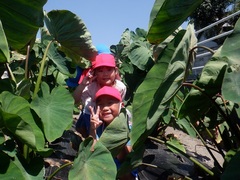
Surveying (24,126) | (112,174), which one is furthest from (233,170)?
(24,126)

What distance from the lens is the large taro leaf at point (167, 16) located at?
1.19 metres

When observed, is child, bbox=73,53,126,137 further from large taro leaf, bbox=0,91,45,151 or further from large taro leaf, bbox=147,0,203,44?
large taro leaf, bbox=147,0,203,44

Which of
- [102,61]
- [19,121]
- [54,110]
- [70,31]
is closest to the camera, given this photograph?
[19,121]

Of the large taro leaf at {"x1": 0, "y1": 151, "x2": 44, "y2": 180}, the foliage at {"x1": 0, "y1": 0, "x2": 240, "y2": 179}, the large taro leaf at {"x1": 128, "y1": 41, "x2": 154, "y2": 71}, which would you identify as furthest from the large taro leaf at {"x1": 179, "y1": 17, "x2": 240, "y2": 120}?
the large taro leaf at {"x1": 128, "y1": 41, "x2": 154, "y2": 71}

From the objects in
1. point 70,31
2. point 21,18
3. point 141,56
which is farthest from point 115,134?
point 141,56

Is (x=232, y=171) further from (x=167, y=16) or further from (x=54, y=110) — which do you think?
(x=54, y=110)

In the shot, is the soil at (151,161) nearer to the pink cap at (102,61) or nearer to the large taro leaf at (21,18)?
the pink cap at (102,61)

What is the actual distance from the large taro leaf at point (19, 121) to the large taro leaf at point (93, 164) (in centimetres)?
16

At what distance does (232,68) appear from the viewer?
39.2 inches

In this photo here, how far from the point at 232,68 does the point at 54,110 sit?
3.23 ft

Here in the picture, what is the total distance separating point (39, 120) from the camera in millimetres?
1615

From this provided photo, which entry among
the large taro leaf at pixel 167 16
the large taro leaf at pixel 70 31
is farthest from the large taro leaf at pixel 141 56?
the large taro leaf at pixel 167 16

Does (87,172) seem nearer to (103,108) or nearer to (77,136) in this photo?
(103,108)

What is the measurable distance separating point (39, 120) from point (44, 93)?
215 mm
